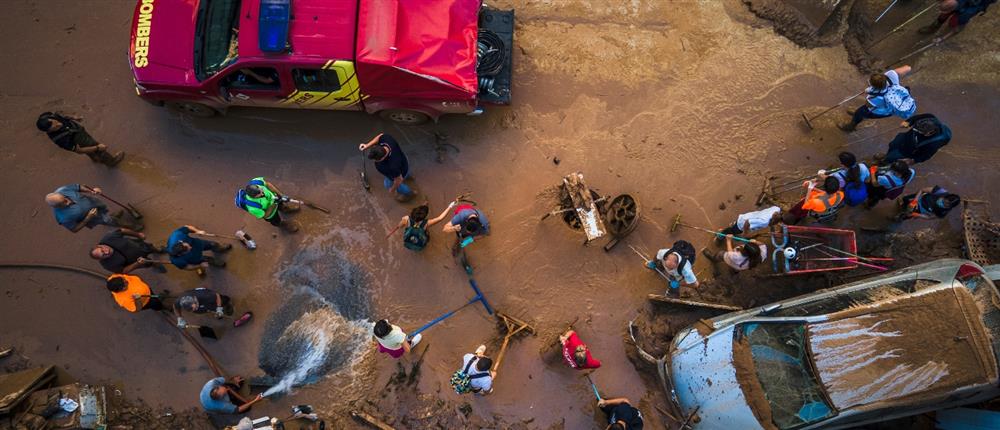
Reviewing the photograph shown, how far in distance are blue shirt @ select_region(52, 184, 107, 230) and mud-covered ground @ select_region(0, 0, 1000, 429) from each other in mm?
953

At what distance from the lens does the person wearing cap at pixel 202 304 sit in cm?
634

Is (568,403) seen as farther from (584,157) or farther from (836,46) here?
(836,46)

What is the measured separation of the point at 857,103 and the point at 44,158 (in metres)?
12.3

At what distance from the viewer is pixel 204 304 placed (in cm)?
657

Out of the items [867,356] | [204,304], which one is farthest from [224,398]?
[867,356]

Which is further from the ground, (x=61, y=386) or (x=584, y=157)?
(x=584, y=157)

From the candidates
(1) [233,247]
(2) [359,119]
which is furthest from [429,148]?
(1) [233,247]

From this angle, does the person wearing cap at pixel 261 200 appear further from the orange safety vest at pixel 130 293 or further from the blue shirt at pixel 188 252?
the orange safety vest at pixel 130 293

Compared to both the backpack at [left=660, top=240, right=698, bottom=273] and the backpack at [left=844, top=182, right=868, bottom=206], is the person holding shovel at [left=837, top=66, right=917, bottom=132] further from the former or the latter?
the backpack at [left=660, top=240, right=698, bottom=273]

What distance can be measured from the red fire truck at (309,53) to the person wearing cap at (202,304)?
271 centimetres

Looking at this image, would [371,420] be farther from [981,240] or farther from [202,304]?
[981,240]

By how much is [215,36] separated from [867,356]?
8646 mm

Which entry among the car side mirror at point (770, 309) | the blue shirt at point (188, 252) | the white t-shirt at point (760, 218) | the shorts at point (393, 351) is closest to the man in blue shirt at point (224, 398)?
the blue shirt at point (188, 252)

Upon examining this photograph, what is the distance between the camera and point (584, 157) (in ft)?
25.5
